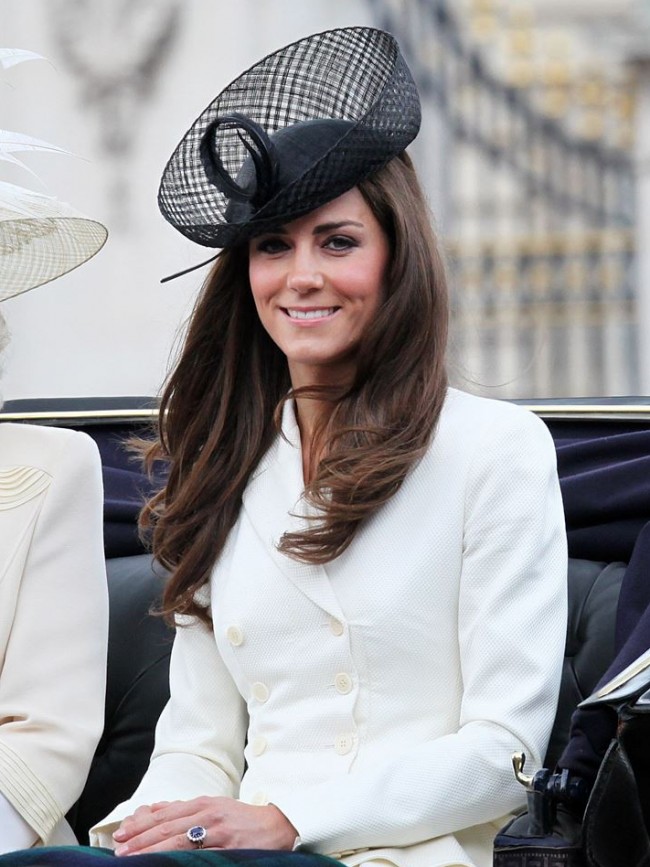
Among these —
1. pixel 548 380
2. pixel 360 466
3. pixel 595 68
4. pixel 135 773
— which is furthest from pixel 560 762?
pixel 595 68

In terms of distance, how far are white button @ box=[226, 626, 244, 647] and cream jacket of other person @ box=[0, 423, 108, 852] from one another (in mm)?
287

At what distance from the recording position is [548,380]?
871 cm

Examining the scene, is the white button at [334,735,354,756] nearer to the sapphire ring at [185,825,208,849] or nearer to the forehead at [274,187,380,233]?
the sapphire ring at [185,825,208,849]

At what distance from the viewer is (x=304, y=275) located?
2.73 metres

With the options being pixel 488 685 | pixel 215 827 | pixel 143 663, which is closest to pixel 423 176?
pixel 143 663

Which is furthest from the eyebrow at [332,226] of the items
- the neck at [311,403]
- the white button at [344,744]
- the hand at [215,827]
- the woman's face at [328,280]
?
the hand at [215,827]

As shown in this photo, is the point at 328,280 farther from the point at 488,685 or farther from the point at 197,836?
the point at 197,836

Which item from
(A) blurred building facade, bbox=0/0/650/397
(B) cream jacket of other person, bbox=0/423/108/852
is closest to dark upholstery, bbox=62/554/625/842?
(B) cream jacket of other person, bbox=0/423/108/852

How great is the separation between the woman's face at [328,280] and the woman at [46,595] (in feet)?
1.20

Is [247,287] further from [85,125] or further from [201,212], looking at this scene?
[85,125]

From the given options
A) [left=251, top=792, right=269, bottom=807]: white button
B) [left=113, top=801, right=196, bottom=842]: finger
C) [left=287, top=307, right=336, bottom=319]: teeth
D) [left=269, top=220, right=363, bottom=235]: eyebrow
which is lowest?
[left=251, top=792, right=269, bottom=807]: white button

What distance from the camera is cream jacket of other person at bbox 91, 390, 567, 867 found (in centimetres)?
249

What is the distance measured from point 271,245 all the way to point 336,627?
0.62m

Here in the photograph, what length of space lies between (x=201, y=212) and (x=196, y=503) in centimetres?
47
